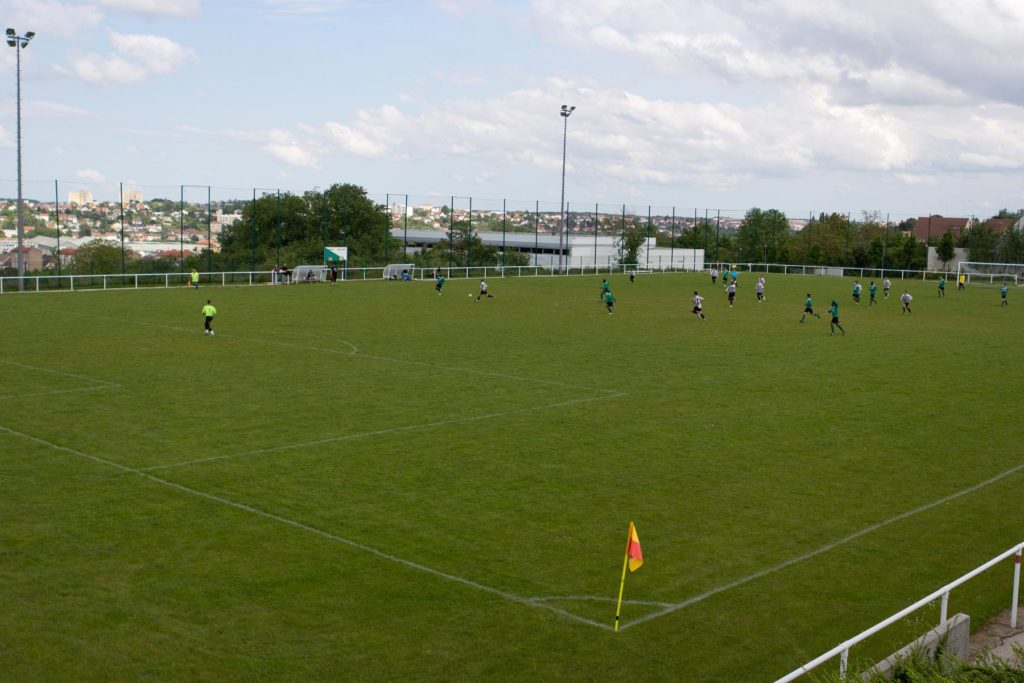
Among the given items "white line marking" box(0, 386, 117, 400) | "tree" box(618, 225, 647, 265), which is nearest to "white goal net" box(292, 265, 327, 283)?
"tree" box(618, 225, 647, 265)

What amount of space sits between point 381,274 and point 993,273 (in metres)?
50.9

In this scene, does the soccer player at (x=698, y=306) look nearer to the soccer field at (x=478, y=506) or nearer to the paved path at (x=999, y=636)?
the soccer field at (x=478, y=506)

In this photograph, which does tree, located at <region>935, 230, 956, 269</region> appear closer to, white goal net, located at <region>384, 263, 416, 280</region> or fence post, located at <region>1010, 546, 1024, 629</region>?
white goal net, located at <region>384, 263, 416, 280</region>

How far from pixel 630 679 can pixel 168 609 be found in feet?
17.1

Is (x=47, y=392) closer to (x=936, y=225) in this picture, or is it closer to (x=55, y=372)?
(x=55, y=372)

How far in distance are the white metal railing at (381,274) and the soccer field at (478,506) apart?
2140 centimetres

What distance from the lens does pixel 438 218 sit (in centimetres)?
12862

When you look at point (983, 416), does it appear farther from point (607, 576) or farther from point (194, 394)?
point (194, 394)

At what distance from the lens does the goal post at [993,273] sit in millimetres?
79438

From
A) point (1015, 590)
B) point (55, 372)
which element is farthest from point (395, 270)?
point (1015, 590)

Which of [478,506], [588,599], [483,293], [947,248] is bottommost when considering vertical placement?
[588,599]

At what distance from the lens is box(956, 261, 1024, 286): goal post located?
7944 cm

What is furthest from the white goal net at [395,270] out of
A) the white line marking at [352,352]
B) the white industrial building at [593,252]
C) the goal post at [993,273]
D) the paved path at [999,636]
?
the paved path at [999,636]

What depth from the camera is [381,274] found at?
69.4m
